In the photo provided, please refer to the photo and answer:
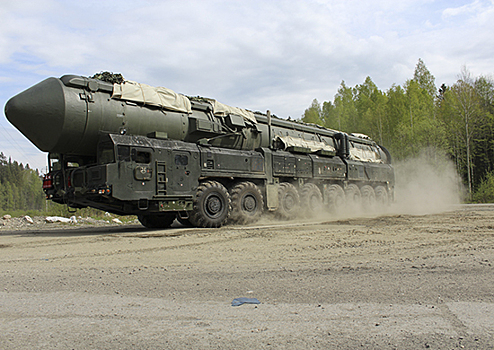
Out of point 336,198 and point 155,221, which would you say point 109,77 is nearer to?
point 155,221

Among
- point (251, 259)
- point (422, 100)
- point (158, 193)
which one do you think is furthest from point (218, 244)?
point (422, 100)

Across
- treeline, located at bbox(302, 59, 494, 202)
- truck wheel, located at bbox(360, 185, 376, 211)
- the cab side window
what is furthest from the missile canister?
treeline, located at bbox(302, 59, 494, 202)

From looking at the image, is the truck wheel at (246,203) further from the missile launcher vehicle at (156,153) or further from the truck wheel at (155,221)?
the truck wheel at (155,221)

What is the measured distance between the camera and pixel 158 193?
31.3ft

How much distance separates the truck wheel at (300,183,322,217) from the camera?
1451 centimetres

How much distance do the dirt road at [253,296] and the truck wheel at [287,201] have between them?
670 cm

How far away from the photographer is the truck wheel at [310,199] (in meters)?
14.5

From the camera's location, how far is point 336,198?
53.0 ft

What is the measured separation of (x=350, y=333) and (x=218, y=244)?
4.70m

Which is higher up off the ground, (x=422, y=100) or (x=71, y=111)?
(x=422, y=100)

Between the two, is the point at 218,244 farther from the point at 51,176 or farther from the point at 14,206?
the point at 14,206

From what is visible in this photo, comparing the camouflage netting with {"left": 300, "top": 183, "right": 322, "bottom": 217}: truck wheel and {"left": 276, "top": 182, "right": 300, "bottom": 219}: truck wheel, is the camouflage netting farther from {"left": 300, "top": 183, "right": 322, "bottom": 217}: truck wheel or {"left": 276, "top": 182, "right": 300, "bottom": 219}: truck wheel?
{"left": 300, "top": 183, "right": 322, "bottom": 217}: truck wheel

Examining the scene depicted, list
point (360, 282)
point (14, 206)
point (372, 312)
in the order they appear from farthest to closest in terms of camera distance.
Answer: point (14, 206), point (360, 282), point (372, 312)

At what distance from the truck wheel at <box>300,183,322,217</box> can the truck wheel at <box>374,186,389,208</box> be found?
18.1 ft
